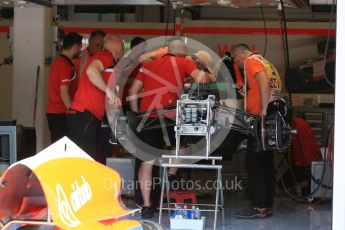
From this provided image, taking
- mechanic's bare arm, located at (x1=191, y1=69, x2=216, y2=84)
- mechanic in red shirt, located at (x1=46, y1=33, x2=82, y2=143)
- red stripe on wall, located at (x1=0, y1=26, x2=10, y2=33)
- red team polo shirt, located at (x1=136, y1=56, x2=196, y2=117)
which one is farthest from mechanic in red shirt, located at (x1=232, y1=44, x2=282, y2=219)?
red stripe on wall, located at (x1=0, y1=26, x2=10, y2=33)

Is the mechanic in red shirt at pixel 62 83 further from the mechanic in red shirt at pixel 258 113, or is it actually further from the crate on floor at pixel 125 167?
the mechanic in red shirt at pixel 258 113

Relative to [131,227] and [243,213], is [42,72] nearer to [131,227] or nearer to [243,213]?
[243,213]

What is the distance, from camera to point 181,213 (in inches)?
232

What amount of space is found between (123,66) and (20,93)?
2.92m

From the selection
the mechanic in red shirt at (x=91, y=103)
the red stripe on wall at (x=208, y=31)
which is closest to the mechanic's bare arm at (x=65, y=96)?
the mechanic in red shirt at (x=91, y=103)

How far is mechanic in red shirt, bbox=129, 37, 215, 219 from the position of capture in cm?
620

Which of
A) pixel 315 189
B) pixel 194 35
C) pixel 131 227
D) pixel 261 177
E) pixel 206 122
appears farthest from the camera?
pixel 194 35

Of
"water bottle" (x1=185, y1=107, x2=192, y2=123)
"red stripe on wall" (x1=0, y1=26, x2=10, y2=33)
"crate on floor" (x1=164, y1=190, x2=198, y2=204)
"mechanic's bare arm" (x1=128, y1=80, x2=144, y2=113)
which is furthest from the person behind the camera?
"red stripe on wall" (x1=0, y1=26, x2=10, y2=33)

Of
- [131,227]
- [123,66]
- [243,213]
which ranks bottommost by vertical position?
[243,213]

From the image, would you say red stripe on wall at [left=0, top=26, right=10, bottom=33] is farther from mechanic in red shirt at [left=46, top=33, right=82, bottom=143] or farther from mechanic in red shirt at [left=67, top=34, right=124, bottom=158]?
mechanic in red shirt at [left=67, top=34, right=124, bottom=158]

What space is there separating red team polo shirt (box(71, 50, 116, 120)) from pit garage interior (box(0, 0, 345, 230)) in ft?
1.91

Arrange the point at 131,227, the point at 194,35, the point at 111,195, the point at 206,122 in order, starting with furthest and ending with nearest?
the point at 194,35, the point at 206,122, the point at 111,195, the point at 131,227

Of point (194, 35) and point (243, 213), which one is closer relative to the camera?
point (243, 213)

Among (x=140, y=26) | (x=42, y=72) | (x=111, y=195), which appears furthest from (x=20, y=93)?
(x=111, y=195)
